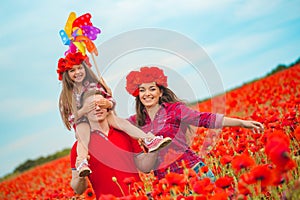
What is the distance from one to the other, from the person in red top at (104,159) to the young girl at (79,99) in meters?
0.07

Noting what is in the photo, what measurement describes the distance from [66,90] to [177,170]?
127 centimetres

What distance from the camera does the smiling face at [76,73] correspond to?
12.2 ft

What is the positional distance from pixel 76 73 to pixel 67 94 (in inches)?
8.5

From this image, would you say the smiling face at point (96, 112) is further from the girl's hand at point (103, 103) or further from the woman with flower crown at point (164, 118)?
the woman with flower crown at point (164, 118)

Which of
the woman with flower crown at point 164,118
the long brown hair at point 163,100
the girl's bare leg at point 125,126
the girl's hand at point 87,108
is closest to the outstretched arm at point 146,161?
the woman with flower crown at point 164,118

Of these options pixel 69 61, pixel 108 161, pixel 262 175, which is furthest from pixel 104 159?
pixel 262 175

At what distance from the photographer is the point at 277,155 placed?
1.53 m

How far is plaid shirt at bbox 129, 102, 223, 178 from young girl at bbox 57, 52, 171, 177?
0.63 ft

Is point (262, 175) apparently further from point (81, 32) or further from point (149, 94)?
point (81, 32)

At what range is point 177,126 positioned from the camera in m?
3.65

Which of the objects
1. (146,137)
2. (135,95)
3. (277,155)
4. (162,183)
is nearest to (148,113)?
(135,95)

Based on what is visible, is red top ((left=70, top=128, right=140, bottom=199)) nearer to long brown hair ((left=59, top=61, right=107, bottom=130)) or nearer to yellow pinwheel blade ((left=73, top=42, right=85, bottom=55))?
long brown hair ((left=59, top=61, right=107, bottom=130))

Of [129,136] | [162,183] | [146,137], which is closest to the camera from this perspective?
[162,183]

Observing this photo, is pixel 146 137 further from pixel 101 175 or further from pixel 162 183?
pixel 162 183
